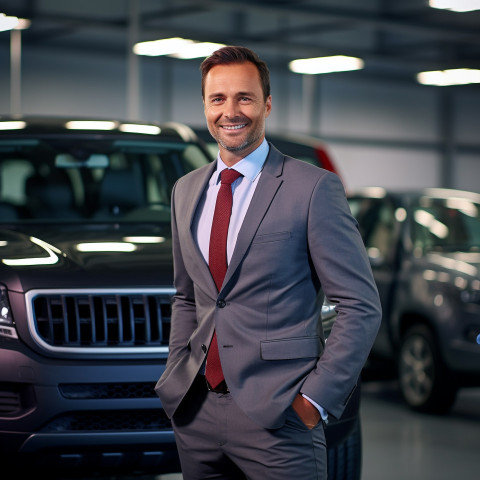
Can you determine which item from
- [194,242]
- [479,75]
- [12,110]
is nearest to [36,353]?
[194,242]

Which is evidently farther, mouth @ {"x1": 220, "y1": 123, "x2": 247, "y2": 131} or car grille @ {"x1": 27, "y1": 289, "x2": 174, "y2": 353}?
car grille @ {"x1": 27, "y1": 289, "x2": 174, "y2": 353}

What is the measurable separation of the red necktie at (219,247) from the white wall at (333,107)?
18.3m

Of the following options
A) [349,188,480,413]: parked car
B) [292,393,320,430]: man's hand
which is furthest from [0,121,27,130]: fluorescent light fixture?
[292,393,320,430]: man's hand

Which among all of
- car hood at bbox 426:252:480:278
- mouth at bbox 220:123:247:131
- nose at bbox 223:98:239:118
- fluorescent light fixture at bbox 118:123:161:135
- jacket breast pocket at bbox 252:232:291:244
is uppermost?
nose at bbox 223:98:239:118

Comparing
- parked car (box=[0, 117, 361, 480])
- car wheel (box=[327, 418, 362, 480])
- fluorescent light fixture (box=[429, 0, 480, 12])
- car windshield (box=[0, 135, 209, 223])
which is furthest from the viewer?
fluorescent light fixture (box=[429, 0, 480, 12])

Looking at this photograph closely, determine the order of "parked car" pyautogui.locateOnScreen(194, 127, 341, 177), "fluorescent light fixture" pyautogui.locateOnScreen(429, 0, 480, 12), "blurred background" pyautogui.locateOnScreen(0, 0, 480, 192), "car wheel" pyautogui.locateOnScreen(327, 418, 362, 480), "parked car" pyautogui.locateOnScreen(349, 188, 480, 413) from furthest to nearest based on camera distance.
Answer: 1. "blurred background" pyautogui.locateOnScreen(0, 0, 480, 192)
2. "fluorescent light fixture" pyautogui.locateOnScreen(429, 0, 480, 12)
3. "parked car" pyautogui.locateOnScreen(194, 127, 341, 177)
4. "parked car" pyautogui.locateOnScreen(349, 188, 480, 413)
5. "car wheel" pyautogui.locateOnScreen(327, 418, 362, 480)

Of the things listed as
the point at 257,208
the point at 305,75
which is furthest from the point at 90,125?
the point at 305,75

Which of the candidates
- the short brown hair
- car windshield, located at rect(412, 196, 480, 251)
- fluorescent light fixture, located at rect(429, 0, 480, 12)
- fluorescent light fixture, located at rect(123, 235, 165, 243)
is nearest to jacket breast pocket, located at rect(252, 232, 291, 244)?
the short brown hair

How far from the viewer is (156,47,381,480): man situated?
2.68 metres

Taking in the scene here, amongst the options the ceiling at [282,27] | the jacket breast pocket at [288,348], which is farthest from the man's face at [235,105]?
the ceiling at [282,27]

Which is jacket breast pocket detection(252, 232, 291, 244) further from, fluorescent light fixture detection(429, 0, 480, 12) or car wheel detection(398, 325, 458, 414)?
fluorescent light fixture detection(429, 0, 480, 12)

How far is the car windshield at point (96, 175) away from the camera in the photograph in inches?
228

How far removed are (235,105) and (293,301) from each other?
0.53 metres

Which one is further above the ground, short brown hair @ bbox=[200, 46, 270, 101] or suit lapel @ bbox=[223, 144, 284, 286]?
short brown hair @ bbox=[200, 46, 270, 101]
